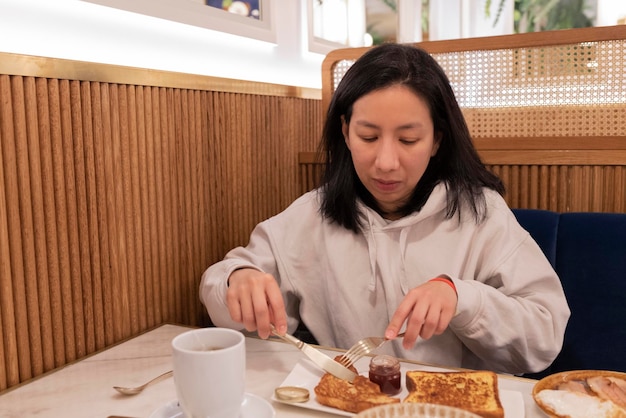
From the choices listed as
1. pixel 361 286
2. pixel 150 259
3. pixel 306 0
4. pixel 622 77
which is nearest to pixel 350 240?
pixel 361 286

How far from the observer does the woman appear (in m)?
1.01

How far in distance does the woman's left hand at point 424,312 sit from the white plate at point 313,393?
0.07 m

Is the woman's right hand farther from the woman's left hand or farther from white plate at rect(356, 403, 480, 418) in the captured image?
white plate at rect(356, 403, 480, 418)

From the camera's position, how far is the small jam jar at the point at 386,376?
80 cm

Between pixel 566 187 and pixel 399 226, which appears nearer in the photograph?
pixel 399 226

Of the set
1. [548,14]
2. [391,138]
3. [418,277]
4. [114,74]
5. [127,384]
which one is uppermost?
[548,14]

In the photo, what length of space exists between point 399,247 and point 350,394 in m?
0.46

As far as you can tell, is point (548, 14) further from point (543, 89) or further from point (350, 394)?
point (350, 394)

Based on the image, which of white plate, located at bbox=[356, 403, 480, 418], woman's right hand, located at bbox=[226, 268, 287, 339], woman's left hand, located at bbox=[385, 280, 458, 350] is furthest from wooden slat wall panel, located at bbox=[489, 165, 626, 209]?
white plate, located at bbox=[356, 403, 480, 418]

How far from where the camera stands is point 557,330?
3.44ft

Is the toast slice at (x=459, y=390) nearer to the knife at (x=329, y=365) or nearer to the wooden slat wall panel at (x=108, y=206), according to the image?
the knife at (x=329, y=365)

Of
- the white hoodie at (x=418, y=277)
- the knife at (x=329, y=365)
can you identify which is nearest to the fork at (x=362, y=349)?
the knife at (x=329, y=365)

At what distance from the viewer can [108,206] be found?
3.60 ft

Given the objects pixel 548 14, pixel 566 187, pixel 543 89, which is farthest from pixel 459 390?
pixel 548 14
